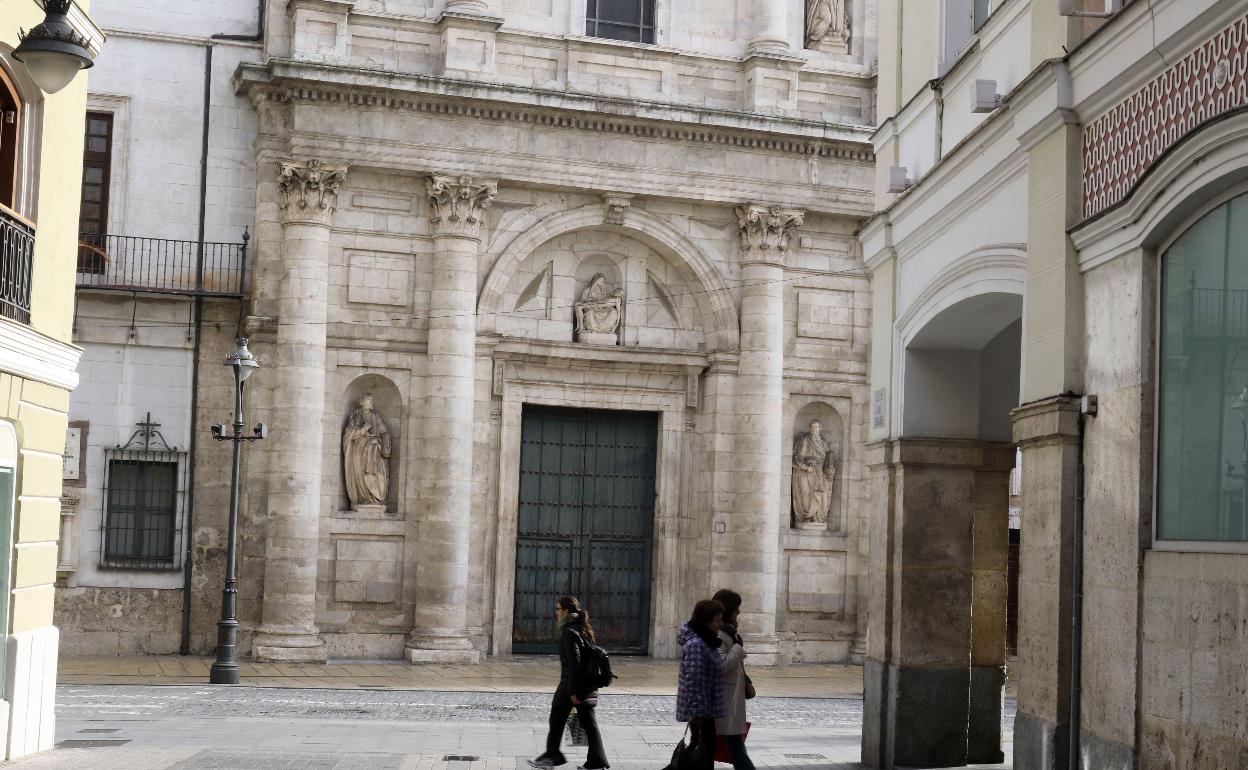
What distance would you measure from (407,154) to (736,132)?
564 cm

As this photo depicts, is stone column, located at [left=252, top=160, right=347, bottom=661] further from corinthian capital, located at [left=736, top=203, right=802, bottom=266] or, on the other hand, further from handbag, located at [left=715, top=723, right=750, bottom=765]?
handbag, located at [left=715, top=723, right=750, bottom=765]

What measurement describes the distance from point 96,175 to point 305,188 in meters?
3.51

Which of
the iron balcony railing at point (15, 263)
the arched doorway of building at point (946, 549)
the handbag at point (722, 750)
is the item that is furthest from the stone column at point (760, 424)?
the handbag at point (722, 750)

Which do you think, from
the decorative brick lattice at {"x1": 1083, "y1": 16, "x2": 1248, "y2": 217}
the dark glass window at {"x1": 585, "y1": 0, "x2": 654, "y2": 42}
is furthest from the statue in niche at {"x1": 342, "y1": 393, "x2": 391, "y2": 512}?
the decorative brick lattice at {"x1": 1083, "y1": 16, "x2": 1248, "y2": 217}

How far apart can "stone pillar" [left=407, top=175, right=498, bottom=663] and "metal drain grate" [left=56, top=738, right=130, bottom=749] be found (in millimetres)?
10046

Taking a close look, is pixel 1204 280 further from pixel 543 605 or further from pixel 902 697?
pixel 543 605

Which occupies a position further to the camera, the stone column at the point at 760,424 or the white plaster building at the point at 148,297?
the stone column at the point at 760,424

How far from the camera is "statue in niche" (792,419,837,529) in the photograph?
2847cm

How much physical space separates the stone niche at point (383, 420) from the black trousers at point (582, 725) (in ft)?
Answer: 40.6

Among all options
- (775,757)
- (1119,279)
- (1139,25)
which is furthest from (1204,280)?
(775,757)

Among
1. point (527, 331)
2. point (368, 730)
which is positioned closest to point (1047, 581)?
point (368, 730)

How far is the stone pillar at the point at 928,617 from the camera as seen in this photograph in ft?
46.3

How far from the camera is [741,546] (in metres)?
27.5

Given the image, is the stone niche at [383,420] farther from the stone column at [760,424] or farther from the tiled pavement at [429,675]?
the stone column at [760,424]
